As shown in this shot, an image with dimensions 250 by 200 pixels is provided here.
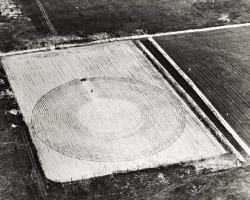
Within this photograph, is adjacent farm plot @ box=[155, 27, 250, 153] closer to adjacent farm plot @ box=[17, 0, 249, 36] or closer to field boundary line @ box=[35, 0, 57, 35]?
adjacent farm plot @ box=[17, 0, 249, 36]

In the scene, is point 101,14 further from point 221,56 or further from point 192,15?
point 221,56

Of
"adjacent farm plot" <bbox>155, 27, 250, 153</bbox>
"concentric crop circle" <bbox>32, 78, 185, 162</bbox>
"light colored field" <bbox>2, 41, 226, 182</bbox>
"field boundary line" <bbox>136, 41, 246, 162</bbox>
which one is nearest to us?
"light colored field" <bbox>2, 41, 226, 182</bbox>

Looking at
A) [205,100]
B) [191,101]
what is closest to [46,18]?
[191,101]

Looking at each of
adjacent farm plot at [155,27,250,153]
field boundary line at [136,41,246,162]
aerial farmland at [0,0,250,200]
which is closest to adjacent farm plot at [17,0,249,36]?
aerial farmland at [0,0,250,200]

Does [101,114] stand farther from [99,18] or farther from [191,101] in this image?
[99,18]

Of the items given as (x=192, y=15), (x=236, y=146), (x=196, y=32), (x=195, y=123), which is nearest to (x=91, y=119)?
(x=195, y=123)

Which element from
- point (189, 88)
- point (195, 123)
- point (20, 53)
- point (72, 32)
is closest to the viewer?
point (195, 123)
